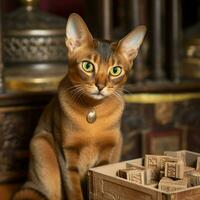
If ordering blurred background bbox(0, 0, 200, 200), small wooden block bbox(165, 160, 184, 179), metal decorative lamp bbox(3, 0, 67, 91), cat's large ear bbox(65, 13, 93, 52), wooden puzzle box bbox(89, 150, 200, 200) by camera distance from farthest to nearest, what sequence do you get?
metal decorative lamp bbox(3, 0, 67, 91), blurred background bbox(0, 0, 200, 200), cat's large ear bbox(65, 13, 93, 52), small wooden block bbox(165, 160, 184, 179), wooden puzzle box bbox(89, 150, 200, 200)

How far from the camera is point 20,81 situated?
2.10 m

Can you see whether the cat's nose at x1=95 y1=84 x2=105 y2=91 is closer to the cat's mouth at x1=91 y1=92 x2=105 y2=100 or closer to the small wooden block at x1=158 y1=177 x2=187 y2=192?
the cat's mouth at x1=91 y1=92 x2=105 y2=100

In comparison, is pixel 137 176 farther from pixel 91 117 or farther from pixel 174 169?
pixel 91 117

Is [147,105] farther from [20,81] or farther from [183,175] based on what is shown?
[183,175]

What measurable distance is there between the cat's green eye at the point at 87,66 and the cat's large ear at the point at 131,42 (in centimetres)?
10

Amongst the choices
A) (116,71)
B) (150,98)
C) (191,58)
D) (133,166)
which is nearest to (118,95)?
(116,71)

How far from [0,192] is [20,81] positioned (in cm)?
41

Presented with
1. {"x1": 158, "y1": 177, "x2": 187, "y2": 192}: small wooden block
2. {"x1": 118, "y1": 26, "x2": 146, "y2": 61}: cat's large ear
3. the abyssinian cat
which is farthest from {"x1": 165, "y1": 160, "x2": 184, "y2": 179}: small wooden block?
{"x1": 118, "y1": 26, "x2": 146, "y2": 61}: cat's large ear

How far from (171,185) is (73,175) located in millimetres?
322

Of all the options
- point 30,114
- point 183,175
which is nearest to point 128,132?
point 30,114

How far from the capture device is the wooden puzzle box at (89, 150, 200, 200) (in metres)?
1.38

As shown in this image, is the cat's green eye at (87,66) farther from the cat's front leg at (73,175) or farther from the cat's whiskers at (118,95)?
the cat's front leg at (73,175)

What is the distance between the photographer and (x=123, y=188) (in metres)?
1.47

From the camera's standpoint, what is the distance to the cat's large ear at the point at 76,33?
5.25 feet
